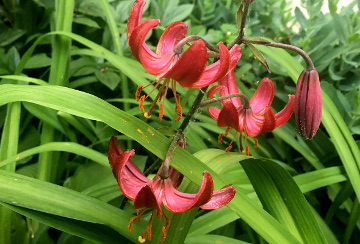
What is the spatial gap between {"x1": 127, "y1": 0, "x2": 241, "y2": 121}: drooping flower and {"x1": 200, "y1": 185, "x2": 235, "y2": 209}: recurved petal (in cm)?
13

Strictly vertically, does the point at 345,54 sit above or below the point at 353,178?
above

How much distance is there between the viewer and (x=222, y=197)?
22.2 inches

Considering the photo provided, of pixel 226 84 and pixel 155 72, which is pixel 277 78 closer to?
pixel 226 84

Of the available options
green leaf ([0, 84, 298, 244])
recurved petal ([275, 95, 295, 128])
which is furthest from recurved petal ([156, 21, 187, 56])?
recurved petal ([275, 95, 295, 128])

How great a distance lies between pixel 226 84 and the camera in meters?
0.74

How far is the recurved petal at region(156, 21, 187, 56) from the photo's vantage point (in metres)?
0.59

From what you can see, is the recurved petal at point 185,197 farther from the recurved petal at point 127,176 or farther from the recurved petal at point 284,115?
the recurved petal at point 284,115

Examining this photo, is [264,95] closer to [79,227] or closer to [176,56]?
[176,56]

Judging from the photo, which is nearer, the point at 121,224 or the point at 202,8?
the point at 121,224

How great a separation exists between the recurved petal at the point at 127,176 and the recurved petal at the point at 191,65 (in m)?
0.12

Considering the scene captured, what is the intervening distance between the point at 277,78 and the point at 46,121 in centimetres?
76

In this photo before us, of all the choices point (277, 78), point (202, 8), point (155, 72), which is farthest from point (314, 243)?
point (202, 8)

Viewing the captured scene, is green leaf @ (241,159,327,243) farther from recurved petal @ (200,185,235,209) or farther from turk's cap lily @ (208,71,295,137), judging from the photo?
recurved petal @ (200,185,235,209)

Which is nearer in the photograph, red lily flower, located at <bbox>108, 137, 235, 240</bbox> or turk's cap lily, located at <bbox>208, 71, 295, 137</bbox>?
red lily flower, located at <bbox>108, 137, 235, 240</bbox>
